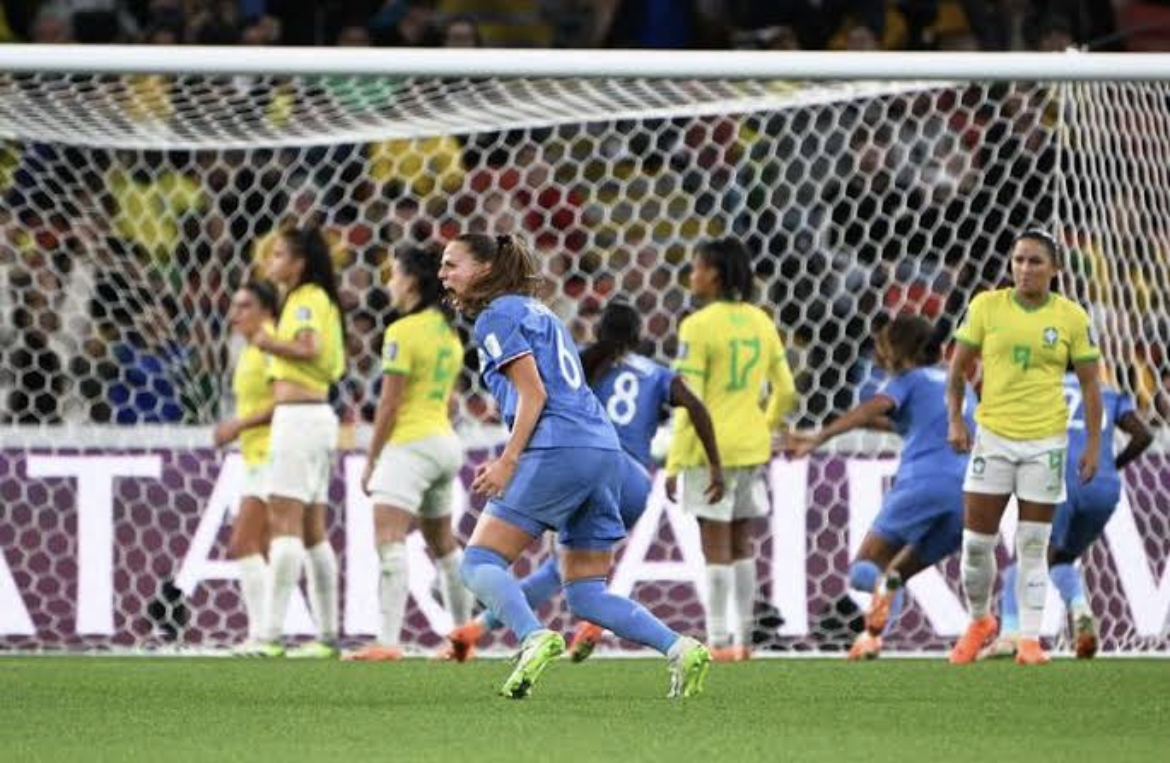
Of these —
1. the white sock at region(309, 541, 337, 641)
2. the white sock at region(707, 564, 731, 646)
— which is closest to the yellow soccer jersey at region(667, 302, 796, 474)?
the white sock at region(707, 564, 731, 646)

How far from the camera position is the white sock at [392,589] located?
12453 millimetres

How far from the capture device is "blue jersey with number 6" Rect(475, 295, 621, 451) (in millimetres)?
8872

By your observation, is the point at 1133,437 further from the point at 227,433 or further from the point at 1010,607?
the point at 227,433

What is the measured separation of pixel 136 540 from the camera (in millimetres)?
13555

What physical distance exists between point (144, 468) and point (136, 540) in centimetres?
36

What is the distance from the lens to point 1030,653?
1177 centimetres

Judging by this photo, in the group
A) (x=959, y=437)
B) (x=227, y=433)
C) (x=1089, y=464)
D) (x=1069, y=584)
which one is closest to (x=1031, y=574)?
(x=1089, y=464)

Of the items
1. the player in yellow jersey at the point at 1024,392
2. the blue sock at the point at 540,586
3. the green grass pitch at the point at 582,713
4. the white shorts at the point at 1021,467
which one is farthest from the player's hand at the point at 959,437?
the blue sock at the point at 540,586

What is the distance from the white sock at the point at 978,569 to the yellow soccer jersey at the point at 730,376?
1.21 m

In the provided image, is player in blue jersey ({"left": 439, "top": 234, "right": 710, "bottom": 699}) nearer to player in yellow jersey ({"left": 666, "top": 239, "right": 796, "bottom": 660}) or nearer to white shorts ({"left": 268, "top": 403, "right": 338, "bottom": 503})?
player in yellow jersey ({"left": 666, "top": 239, "right": 796, "bottom": 660})

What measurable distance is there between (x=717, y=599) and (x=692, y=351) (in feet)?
3.73

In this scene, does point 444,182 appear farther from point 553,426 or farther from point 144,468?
point 553,426

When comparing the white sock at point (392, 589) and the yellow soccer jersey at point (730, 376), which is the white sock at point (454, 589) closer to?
the white sock at point (392, 589)

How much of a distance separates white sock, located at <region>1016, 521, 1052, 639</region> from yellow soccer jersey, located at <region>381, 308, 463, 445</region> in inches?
105
